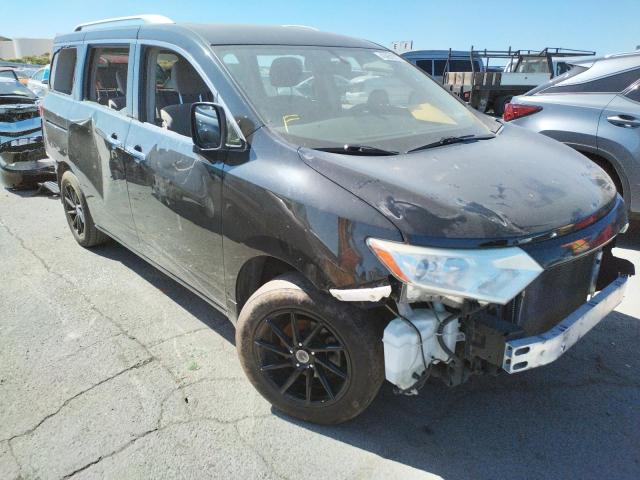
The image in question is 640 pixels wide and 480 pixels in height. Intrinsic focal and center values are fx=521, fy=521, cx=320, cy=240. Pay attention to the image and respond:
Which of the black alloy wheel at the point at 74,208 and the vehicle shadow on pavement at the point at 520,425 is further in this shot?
the black alloy wheel at the point at 74,208

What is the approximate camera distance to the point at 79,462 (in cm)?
239

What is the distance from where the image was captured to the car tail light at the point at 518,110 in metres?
5.26

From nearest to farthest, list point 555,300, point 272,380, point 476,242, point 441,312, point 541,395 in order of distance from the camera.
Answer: point 476,242 → point 441,312 → point 555,300 → point 272,380 → point 541,395

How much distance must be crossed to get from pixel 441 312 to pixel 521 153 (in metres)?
1.14

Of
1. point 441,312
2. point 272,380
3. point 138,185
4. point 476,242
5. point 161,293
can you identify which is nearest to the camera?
point 476,242

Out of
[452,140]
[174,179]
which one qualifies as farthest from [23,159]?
[452,140]

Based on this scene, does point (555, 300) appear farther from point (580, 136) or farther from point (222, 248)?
point (580, 136)

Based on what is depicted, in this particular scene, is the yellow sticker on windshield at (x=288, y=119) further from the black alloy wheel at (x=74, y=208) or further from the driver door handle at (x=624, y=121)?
the driver door handle at (x=624, y=121)

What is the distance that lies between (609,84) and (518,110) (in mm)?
838

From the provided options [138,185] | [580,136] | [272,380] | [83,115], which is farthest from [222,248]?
[580,136]

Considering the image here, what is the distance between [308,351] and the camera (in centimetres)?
250

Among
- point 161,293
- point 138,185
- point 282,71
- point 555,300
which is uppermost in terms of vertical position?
point 282,71

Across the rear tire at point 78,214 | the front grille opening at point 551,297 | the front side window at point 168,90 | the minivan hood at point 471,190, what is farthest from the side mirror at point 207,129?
the rear tire at point 78,214

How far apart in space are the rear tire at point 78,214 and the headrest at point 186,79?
A: 1818 millimetres
